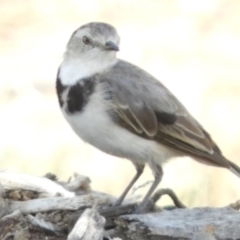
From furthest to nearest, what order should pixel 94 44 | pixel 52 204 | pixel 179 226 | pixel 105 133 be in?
pixel 94 44 < pixel 105 133 < pixel 52 204 < pixel 179 226

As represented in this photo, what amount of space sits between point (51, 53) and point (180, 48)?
5.43 ft

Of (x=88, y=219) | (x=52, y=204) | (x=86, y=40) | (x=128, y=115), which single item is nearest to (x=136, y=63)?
(x=86, y=40)

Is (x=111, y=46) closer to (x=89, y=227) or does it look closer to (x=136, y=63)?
(x=89, y=227)

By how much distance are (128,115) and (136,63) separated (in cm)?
568

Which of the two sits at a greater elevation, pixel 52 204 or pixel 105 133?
pixel 105 133

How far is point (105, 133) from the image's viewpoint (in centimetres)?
859

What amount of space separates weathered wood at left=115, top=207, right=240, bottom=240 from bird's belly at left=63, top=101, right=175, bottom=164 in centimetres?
62

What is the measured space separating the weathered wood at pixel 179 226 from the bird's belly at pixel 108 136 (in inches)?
24.6

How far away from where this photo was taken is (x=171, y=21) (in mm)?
16219

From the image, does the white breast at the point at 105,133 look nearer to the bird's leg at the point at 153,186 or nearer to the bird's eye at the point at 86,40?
the bird's leg at the point at 153,186

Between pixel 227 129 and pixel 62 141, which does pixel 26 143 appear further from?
pixel 227 129

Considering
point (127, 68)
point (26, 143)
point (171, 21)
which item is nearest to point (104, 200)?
point (127, 68)

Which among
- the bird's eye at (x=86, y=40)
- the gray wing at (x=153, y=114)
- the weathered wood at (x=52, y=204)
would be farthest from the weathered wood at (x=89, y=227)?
the bird's eye at (x=86, y=40)

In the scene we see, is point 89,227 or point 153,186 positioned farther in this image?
point 153,186
